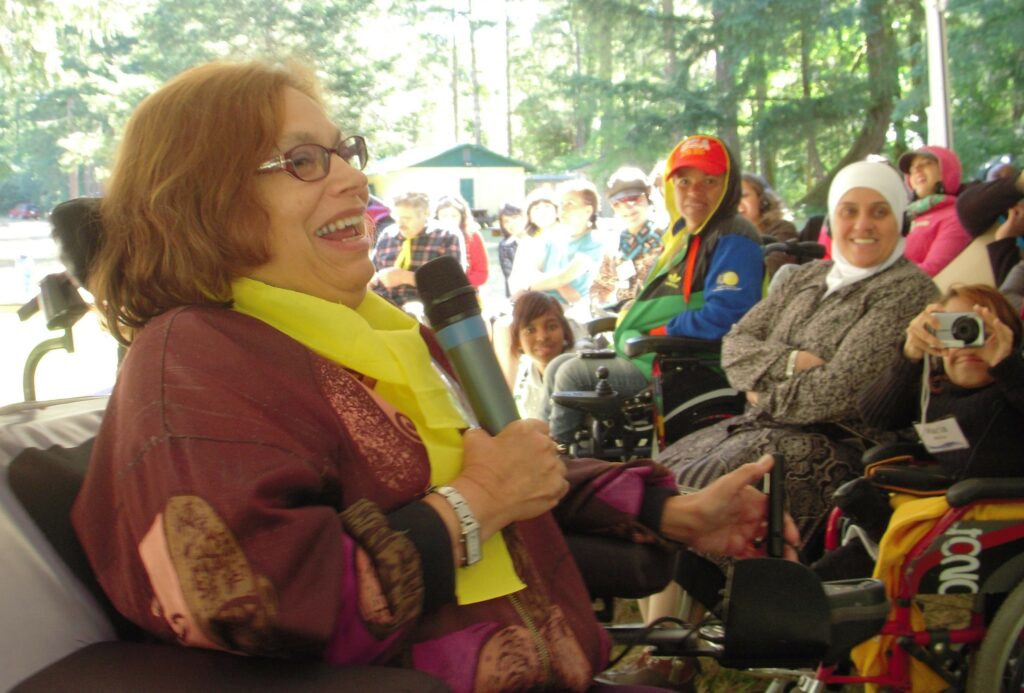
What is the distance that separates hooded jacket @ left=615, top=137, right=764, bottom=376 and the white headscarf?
0.48 m

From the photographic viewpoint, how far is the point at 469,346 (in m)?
1.52

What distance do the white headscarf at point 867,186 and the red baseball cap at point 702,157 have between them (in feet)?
2.31

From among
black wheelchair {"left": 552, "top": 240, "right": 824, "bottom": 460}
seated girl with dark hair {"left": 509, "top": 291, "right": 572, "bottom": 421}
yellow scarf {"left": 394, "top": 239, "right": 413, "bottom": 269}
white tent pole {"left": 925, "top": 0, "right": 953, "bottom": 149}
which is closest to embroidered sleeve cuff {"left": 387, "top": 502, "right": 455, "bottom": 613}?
black wheelchair {"left": 552, "top": 240, "right": 824, "bottom": 460}

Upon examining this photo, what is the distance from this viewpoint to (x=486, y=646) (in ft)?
4.68

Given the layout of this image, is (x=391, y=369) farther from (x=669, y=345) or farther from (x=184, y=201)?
(x=669, y=345)

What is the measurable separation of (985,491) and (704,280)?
1635 millimetres

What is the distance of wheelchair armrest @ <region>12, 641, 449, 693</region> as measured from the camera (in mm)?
1179

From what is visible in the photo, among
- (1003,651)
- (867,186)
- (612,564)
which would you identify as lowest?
(1003,651)

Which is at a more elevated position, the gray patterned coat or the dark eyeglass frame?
the dark eyeglass frame

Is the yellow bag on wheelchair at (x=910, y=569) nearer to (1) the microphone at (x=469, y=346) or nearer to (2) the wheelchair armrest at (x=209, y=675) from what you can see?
(1) the microphone at (x=469, y=346)

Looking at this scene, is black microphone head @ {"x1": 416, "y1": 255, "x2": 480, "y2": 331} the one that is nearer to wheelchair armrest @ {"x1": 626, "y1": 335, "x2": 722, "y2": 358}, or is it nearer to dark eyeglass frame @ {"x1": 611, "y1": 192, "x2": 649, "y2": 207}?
wheelchair armrest @ {"x1": 626, "y1": 335, "x2": 722, "y2": 358}

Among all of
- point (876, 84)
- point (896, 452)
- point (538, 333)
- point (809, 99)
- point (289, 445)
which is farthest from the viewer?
point (809, 99)

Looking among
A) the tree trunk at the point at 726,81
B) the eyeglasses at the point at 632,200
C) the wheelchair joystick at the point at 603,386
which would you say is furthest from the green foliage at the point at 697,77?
the wheelchair joystick at the point at 603,386

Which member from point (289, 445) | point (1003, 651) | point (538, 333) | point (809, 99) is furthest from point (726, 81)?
point (289, 445)
